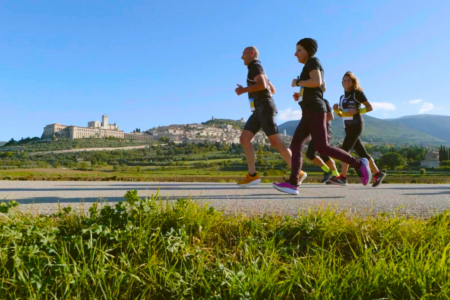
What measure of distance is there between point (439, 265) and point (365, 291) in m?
0.53

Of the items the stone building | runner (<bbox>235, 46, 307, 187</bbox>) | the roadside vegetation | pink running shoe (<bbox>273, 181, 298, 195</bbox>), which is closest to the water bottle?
runner (<bbox>235, 46, 307, 187</bbox>)

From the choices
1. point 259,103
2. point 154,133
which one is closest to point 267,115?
point 259,103

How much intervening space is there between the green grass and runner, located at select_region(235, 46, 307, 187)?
3.04 meters

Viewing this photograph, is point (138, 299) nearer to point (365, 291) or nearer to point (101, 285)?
point (101, 285)

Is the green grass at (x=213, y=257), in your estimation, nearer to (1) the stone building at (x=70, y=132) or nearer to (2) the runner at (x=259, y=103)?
(2) the runner at (x=259, y=103)

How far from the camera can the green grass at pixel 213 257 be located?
204 centimetres

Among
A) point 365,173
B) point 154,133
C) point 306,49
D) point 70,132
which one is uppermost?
point 154,133

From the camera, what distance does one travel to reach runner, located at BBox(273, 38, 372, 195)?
5.26 metres

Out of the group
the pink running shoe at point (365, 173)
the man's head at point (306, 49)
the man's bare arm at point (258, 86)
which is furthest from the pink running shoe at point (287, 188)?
the man's head at point (306, 49)

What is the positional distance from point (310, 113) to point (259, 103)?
3.65ft

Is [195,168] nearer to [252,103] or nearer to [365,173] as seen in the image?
[252,103]

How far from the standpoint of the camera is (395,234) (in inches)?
109

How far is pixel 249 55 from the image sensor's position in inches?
248

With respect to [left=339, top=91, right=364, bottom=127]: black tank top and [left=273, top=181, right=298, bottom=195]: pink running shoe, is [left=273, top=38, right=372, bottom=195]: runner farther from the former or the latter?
[left=339, top=91, right=364, bottom=127]: black tank top
